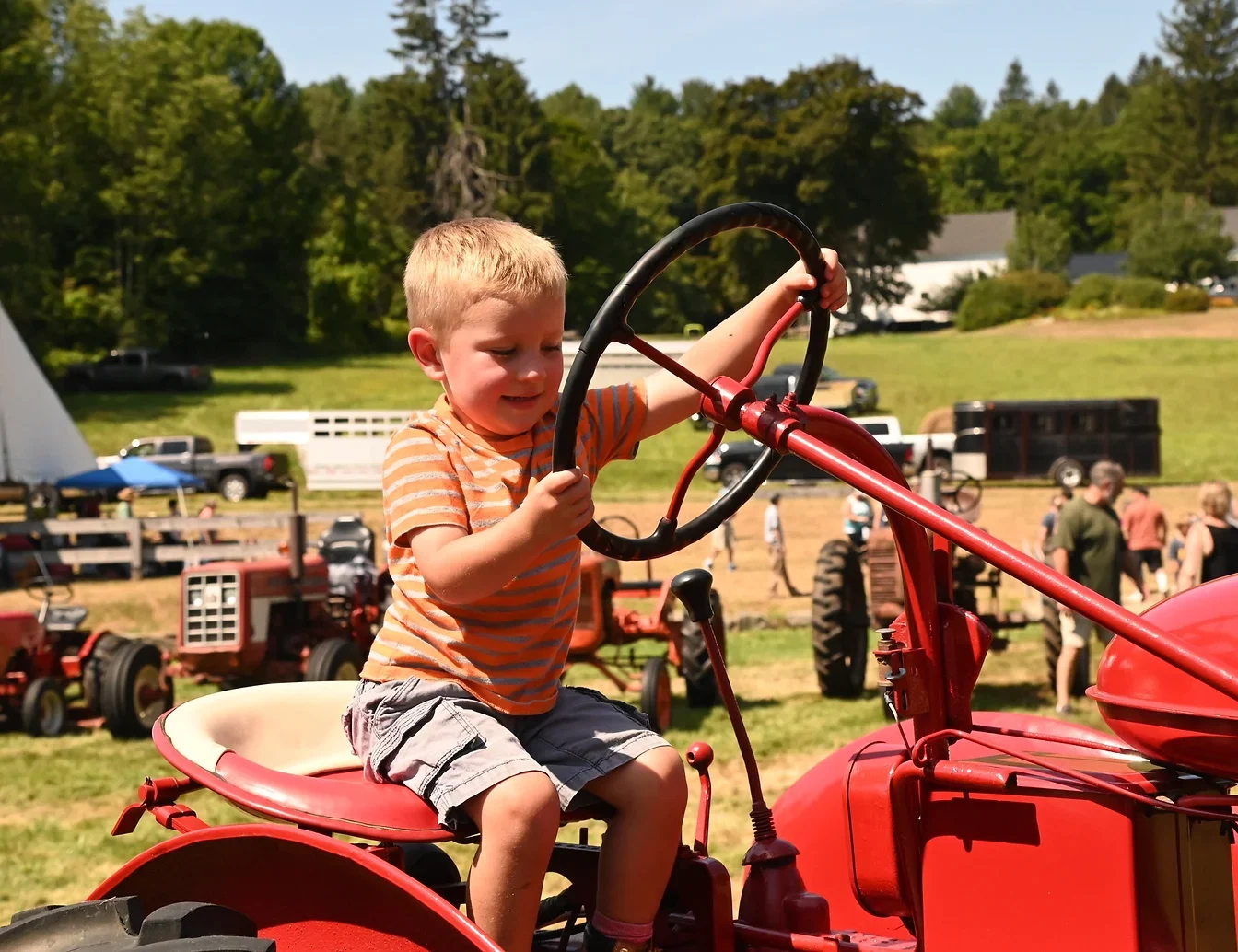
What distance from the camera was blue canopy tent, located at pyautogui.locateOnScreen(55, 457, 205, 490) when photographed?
25094mm

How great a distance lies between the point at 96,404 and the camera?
46188mm

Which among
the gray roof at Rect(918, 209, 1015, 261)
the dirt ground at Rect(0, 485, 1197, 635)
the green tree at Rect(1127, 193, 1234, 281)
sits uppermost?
the gray roof at Rect(918, 209, 1015, 261)

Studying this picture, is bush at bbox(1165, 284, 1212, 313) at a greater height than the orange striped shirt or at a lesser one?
greater

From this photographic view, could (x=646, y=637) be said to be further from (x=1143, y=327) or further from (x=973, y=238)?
(x=973, y=238)

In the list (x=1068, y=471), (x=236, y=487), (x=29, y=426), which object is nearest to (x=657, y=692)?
(x=29, y=426)


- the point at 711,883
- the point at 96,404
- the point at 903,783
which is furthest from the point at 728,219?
the point at 96,404

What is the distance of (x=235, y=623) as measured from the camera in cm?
1189

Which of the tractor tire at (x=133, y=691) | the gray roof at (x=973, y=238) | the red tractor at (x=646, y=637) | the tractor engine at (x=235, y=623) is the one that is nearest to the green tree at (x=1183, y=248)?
the gray roof at (x=973, y=238)

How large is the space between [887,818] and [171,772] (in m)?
7.28

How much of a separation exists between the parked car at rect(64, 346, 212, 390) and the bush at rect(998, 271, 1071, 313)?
117 feet

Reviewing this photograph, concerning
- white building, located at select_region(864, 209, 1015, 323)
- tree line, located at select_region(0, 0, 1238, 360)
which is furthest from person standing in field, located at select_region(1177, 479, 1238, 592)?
white building, located at select_region(864, 209, 1015, 323)

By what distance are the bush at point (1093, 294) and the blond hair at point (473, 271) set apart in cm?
6394

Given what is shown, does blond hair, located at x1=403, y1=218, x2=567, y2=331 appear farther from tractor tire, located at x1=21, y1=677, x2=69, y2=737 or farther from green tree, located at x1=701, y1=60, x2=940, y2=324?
green tree, located at x1=701, y1=60, x2=940, y2=324

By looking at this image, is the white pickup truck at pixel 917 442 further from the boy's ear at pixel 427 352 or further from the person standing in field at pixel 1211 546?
the boy's ear at pixel 427 352
